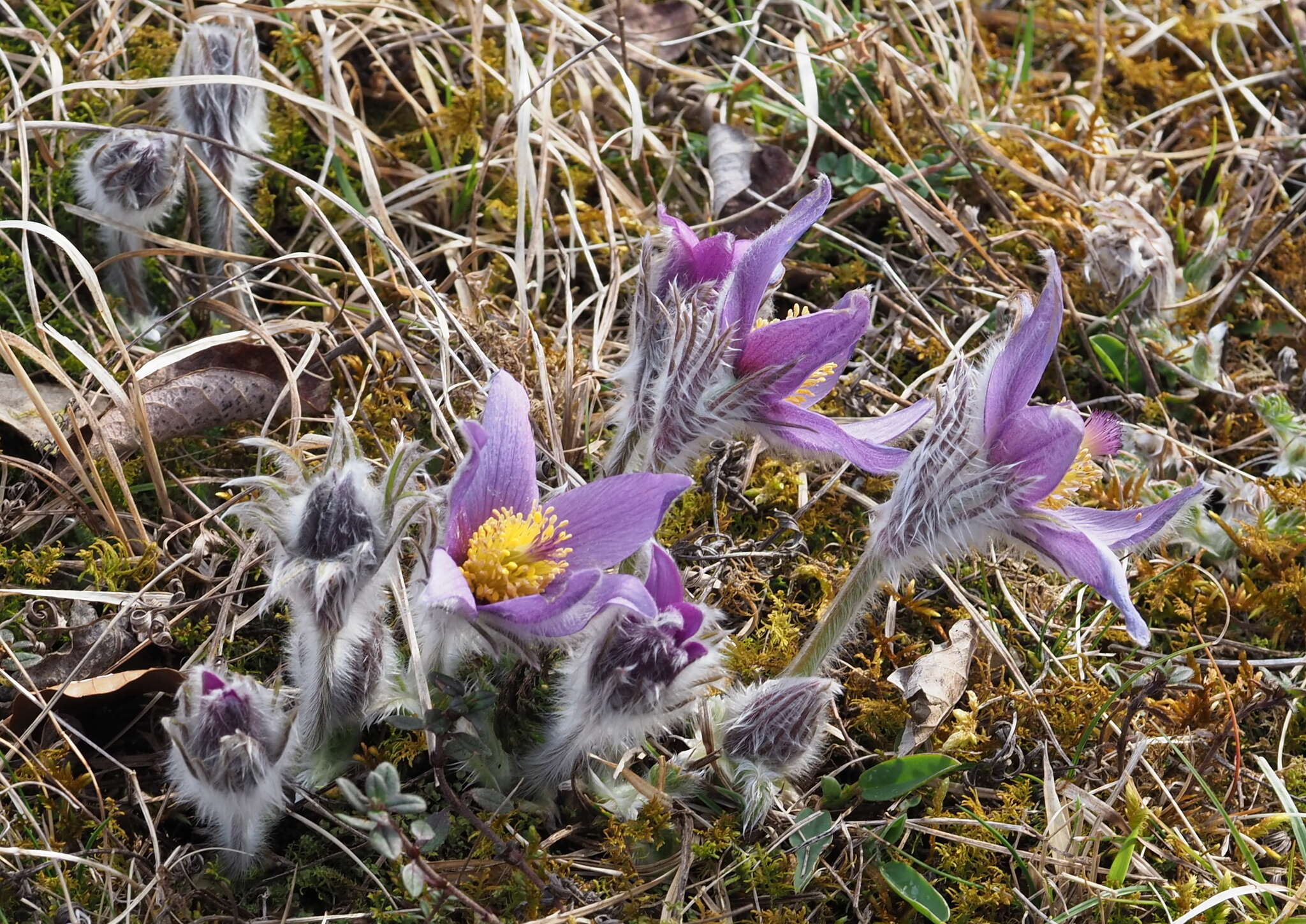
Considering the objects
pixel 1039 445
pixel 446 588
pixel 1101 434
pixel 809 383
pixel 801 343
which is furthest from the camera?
pixel 809 383

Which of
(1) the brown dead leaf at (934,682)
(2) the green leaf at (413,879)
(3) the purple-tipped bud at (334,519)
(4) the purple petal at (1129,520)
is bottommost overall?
(1) the brown dead leaf at (934,682)

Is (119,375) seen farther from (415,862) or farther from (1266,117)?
Result: (1266,117)

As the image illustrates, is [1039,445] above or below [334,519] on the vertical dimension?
below

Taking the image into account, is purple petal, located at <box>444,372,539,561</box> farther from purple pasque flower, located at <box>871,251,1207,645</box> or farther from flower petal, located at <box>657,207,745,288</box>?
purple pasque flower, located at <box>871,251,1207,645</box>

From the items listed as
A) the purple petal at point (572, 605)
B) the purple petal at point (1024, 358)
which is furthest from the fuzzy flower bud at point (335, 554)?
the purple petal at point (1024, 358)

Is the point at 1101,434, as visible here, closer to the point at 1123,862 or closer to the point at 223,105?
the point at 1123,862

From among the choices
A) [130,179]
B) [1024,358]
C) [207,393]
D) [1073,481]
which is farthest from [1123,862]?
[130,179]

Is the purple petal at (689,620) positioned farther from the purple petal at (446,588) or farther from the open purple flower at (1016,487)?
the open purple flower at (1016,487)
